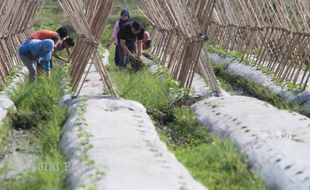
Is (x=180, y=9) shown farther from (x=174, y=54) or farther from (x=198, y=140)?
(x=198, y=140)

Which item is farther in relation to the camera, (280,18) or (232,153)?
(280,18)

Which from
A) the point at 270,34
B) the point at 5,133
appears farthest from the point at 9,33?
the point at 5,133

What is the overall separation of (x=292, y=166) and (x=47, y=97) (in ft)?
13.1

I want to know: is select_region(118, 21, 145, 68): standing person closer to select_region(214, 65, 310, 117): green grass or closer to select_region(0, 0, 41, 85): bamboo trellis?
select_region(214, 65, 310, 117): green grass

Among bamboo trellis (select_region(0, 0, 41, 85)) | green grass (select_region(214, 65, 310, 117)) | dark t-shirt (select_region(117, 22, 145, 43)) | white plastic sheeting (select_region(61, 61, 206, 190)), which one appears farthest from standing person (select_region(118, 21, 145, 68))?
white plastic sheeting (select_region(61, 61, 206, 190))

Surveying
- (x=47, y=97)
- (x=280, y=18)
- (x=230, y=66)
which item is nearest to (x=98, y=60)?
(x=47, y=97)

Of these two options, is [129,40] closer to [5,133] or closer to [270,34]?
[270,34]

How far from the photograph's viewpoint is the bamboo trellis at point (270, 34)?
9648 mm

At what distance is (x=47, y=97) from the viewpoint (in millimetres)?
7656

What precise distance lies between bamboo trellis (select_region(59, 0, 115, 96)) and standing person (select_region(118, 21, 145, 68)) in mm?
2237

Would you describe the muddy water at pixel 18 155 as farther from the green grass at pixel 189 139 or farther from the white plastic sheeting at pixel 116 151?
the green grass at pixel 189 139

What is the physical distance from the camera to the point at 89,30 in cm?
758

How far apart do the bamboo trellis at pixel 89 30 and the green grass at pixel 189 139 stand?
2.25ft

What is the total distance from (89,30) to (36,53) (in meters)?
1.45
